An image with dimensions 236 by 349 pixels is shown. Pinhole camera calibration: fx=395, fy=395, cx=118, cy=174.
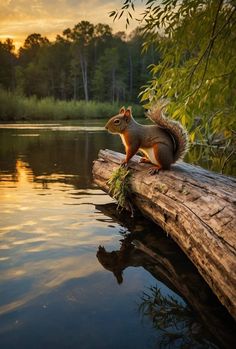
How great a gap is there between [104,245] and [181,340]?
6.99ft

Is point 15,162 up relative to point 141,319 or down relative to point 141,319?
down

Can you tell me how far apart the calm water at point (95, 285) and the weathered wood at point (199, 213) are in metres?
0.28

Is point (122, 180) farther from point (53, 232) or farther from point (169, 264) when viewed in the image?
point (169, 264)

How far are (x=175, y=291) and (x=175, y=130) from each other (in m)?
2.47

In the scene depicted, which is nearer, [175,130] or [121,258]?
[121,258]

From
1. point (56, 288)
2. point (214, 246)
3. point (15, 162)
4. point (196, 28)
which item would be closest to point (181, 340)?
point (214, 246)

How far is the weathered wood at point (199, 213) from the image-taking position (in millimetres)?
3119

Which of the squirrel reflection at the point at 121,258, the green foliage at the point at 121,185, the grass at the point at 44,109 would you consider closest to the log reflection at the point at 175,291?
the squirrel reflection at the point at 121,258

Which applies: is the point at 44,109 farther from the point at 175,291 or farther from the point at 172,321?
the point at 172,321

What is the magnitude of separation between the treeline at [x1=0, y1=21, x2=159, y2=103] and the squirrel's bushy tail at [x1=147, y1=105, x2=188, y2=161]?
6038 cm

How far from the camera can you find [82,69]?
215ft

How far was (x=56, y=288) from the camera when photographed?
12.2 feet

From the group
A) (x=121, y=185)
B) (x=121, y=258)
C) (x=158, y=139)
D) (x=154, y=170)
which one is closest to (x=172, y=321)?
(x=121, y=258)

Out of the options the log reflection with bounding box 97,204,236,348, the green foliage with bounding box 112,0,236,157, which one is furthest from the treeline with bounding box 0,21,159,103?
the log reflection with bounding box 97,204,236,348
